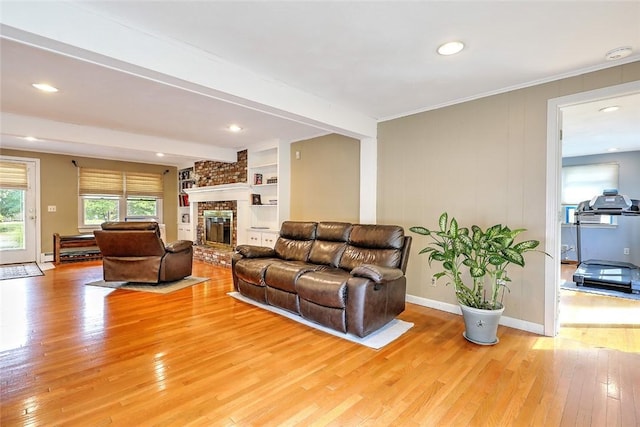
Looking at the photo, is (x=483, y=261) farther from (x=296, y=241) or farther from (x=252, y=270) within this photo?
(x=252, y=270)

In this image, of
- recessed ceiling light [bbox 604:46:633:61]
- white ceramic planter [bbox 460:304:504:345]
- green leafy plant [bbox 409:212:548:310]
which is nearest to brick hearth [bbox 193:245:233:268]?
green leafy plant [bbox 409:212:548:310]

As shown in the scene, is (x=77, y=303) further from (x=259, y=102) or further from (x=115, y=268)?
(x=259, y=102)

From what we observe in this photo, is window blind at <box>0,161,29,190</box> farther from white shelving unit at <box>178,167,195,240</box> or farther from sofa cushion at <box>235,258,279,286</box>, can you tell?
sofa cushion at <box>235,258,279,286</box>

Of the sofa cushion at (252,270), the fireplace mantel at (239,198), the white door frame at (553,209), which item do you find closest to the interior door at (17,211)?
the fireplace mantel at (239,198)

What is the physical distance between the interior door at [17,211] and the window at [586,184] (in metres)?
10.7

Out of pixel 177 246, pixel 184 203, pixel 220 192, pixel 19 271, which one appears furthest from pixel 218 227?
pixel 19 271

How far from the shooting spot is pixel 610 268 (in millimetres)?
4895

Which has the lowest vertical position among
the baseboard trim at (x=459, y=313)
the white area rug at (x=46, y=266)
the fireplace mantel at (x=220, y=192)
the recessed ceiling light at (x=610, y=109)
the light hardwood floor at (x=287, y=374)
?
the light hardwood floor at (x=287, y=374)

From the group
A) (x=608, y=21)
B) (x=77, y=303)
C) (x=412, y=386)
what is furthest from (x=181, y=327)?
(x=608, y=21)

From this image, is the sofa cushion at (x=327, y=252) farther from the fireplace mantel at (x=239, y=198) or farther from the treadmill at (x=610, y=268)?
the treadmill at (x=610, y=268)

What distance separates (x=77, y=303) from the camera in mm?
3627

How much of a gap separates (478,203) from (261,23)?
264cm

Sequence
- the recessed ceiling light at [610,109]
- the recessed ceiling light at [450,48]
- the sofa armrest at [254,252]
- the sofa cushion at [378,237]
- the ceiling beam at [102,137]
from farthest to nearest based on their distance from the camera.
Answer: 1. the sofa armrest at [254,252]
2. the ceiling beam at [102,137]
3. the recessed ceiling light at [610,109]
4. the sofa cushion at [378,237]
5. the recessed ceiling light at [450,48]

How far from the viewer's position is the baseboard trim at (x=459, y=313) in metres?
2.89
